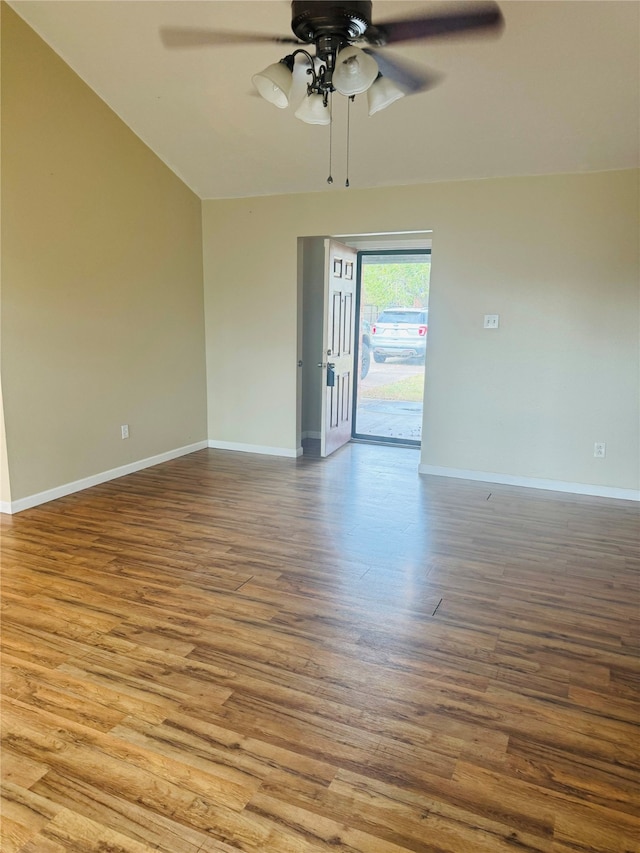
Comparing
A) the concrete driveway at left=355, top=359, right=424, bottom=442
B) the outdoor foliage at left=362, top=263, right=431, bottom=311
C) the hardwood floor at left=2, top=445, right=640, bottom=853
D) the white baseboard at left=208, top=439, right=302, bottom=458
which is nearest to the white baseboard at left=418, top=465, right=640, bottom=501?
the hardwood floor at left=2, top=445, right=640, bottom=853

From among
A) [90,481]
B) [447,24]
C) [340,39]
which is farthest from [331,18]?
[90,481]

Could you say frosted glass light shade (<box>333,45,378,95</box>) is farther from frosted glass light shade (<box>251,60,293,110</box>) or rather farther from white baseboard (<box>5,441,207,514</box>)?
white baseboard (<box>5,441,207,514</box>)

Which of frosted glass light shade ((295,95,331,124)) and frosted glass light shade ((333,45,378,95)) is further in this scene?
frosted glass light shade ((295,95,331,124))

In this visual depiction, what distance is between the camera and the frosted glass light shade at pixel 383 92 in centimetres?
258

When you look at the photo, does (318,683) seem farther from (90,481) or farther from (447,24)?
(447,24)

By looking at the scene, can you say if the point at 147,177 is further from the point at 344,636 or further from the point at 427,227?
the point at 344,636

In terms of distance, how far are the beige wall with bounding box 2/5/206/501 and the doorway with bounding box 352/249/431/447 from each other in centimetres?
229

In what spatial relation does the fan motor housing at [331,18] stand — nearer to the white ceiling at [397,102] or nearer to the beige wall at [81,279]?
the white ceiling at [397,102]

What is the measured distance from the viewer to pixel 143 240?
477 cm

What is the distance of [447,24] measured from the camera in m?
2.76

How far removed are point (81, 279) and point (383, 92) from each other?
272 cm

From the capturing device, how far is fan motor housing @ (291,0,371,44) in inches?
82.9

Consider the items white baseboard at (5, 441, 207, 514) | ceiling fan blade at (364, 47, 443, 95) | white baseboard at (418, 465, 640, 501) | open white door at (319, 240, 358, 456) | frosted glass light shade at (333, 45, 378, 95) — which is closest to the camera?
frosted glass light shade at (333, 45, 378, 95)

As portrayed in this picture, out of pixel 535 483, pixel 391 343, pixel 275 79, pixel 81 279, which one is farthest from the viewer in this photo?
pixel 391 343
